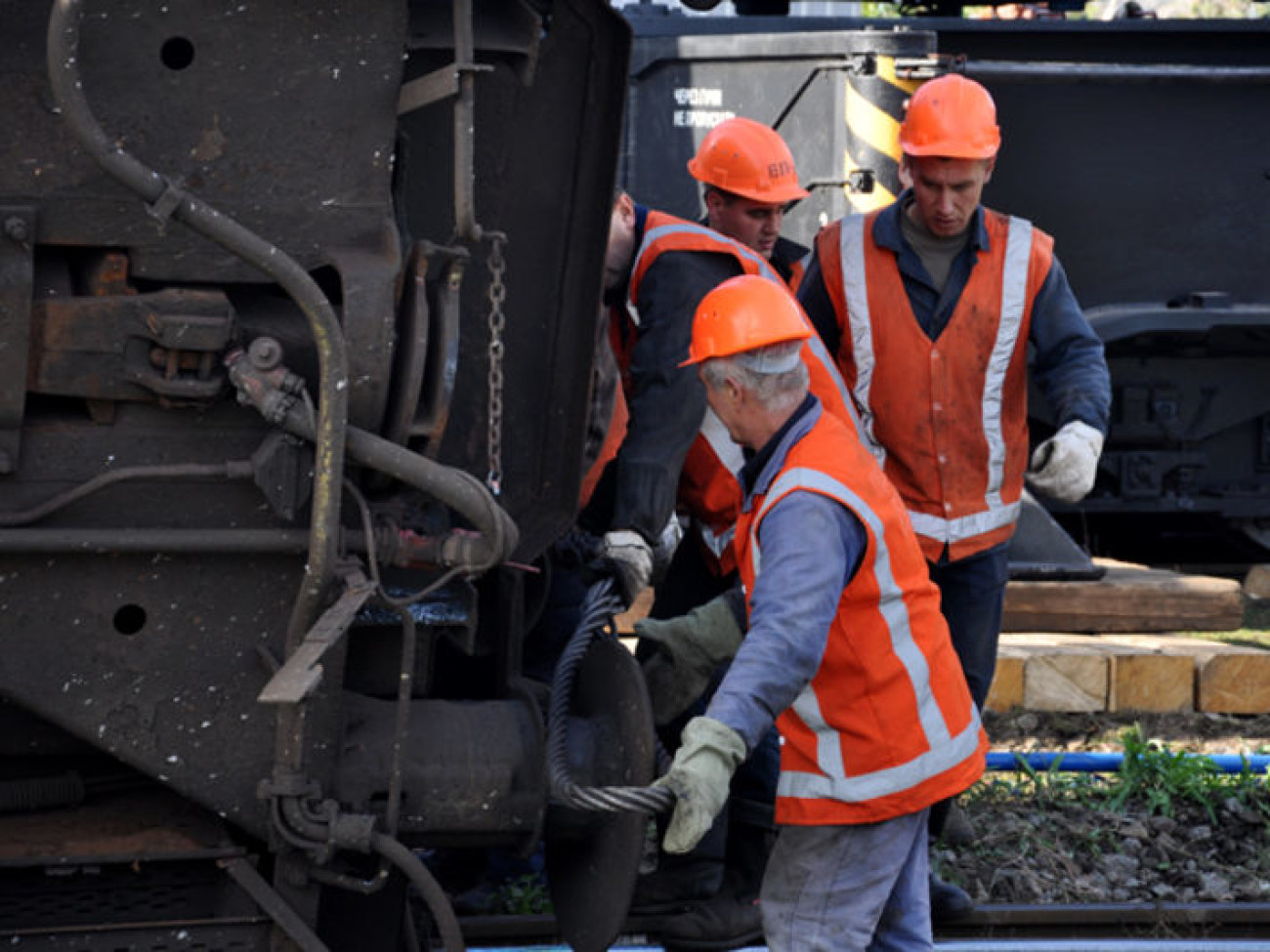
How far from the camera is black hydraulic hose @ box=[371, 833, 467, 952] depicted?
2.88 m

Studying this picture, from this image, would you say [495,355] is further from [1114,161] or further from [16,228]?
[1114,161]

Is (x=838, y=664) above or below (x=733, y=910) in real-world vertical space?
above

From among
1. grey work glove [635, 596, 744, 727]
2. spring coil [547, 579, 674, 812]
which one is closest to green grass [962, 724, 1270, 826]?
grey work glove [635, 596, 744, 727]

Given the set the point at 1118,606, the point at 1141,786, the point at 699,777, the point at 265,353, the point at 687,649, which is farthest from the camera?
the point at 1118,606

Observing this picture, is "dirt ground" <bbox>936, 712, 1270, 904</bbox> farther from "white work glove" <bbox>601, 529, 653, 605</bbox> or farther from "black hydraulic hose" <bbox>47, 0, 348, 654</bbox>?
"black hydraulic hose" <bbox>47, 0, 348, 654</bbox>

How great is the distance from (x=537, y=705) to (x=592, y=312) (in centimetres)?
78

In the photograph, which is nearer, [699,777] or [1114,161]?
[699,777]

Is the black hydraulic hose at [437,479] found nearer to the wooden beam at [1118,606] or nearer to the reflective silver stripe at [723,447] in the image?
the reflective silver stripe at [723,447]

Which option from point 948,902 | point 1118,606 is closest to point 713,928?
point 948,902

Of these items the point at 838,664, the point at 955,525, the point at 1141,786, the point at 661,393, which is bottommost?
the point at 1141,786

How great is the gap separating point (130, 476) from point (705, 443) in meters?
1.69

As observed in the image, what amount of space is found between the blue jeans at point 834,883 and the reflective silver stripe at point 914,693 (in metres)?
0.09

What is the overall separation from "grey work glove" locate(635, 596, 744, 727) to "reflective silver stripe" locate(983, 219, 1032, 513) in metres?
1.22

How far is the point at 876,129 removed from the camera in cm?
704
